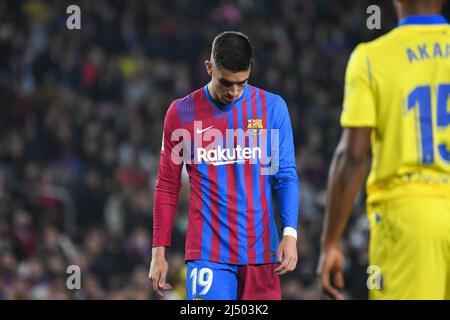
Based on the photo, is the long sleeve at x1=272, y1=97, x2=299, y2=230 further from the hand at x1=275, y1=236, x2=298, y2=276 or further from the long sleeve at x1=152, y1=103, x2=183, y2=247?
the long sleeve at x1=152, y1=103, x2=183, y2=247

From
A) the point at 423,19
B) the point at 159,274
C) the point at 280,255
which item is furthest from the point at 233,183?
the point at 423,19

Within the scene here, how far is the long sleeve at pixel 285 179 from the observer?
221 inches

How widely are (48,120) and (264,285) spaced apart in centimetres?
980

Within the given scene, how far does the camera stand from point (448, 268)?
4.28 meters

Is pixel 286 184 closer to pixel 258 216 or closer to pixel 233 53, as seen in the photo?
pixel 258 216

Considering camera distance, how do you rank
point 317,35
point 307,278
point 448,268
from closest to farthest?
point 448,268 → point 307,278 → point 317,35

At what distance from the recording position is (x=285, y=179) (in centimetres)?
564

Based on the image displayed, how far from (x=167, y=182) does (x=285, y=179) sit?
731mm

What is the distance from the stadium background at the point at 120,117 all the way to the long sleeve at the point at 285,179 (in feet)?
17.2

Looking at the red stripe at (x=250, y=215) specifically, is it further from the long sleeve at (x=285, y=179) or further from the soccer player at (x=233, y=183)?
the long sleeve at (x=285, y=179)

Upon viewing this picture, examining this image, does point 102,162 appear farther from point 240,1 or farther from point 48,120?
point 240,1

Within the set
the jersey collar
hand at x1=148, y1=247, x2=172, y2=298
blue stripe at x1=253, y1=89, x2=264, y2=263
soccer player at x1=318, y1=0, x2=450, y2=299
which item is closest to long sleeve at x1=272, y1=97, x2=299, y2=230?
blue stripe at x1=253, y1=89, x2=264, y2=263

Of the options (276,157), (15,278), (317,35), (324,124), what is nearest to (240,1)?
(317,35)

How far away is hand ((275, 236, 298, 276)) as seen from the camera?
211 inches
